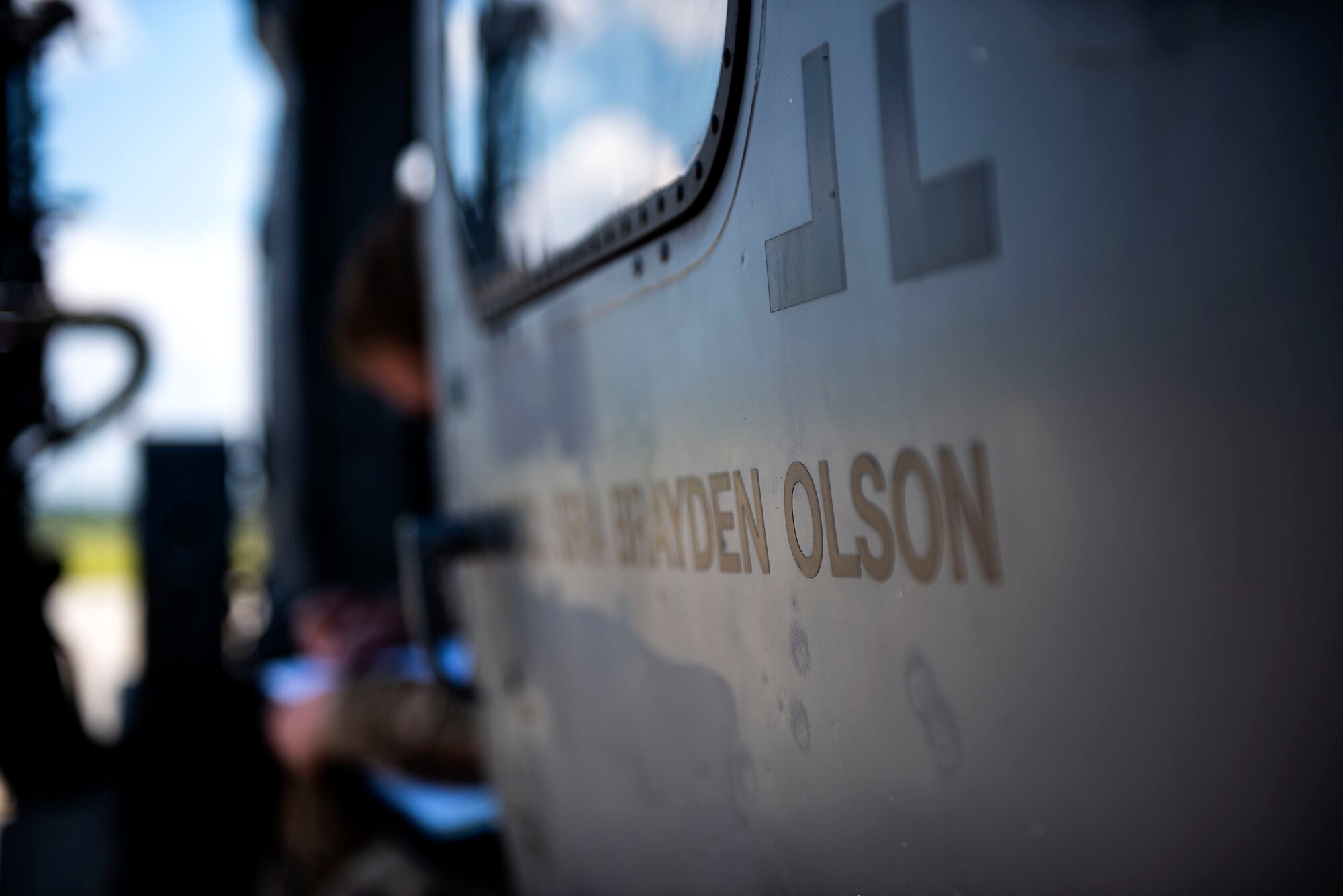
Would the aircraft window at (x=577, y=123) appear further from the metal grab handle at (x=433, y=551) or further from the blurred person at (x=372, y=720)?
the blurred person at (x=372, y=720)

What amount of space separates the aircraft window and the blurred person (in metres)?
0.60

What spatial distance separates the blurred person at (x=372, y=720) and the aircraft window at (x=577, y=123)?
60 cm

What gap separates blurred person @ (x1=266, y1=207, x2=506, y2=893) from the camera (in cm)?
250

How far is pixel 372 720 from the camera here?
2580 millimetres

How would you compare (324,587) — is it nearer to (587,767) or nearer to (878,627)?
(587,767)

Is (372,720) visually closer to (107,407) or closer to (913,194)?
(107,407)

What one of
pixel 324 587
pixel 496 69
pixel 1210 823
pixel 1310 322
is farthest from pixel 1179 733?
pixel 324 587

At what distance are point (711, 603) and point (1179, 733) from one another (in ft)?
1.58

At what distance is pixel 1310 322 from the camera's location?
45 cm

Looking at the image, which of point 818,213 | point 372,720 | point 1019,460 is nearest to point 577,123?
point 818,213

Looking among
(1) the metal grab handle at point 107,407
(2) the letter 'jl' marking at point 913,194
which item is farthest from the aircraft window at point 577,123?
(1) the metal grab handle at point 107,407

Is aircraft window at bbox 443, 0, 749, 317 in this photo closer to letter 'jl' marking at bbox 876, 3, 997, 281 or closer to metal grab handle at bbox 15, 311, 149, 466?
letter 'jl' marking at bbox 876, 3, 997, 281

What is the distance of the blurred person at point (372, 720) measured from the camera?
2496 millimetres

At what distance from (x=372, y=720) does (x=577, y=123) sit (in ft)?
6.15
